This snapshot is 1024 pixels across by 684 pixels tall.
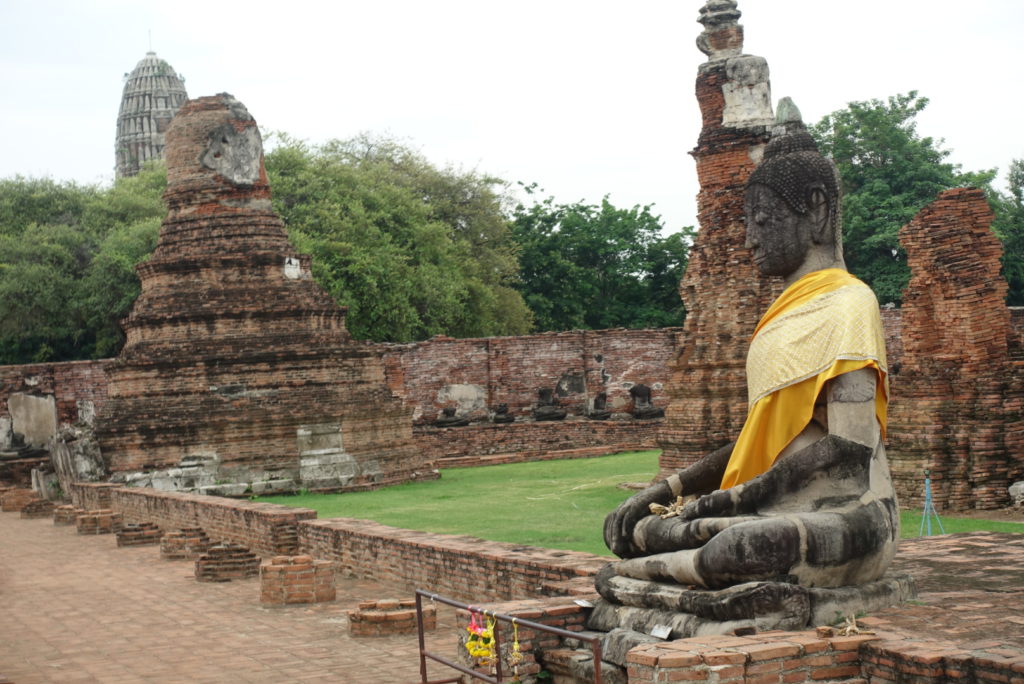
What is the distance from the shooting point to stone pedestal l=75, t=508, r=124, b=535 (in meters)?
15.4

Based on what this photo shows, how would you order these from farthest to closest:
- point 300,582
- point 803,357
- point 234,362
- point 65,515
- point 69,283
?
point 69,283 < point 234,362 < point 65,515 < point 300,582 < point 803,357

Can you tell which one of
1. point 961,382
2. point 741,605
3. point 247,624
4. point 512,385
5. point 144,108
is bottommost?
point 247,624

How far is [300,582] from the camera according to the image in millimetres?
9297

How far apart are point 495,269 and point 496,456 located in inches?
443

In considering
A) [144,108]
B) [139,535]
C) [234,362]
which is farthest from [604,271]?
[144,108]

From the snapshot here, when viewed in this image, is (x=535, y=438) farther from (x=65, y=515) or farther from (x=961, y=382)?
(x=961, y=382)

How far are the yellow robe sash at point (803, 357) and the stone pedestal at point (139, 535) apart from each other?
9745 millimetres

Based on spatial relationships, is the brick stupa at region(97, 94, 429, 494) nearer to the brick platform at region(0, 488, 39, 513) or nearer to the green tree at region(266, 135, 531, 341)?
the brick platform at region(0, 488, 39, 513)

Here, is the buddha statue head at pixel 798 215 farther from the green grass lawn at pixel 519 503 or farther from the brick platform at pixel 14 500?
the brick platform at pixel 14 500

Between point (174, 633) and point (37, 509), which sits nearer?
point (174, 633)

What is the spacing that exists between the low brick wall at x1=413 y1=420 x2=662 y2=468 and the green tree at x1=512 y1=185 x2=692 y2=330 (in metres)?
9.24

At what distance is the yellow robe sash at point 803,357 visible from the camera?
5.38m

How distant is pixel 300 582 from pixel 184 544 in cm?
360

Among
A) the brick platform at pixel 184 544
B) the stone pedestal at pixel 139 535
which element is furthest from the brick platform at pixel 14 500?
the brick platform at pixel 184 544
